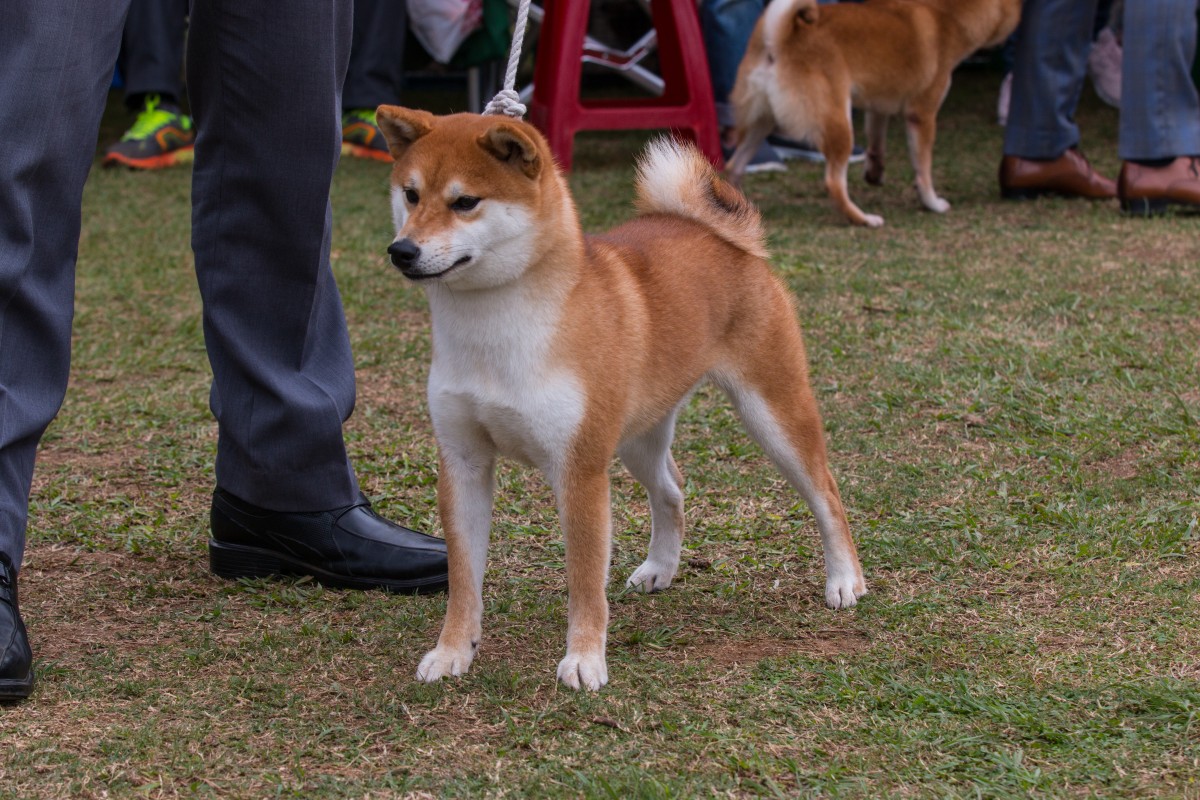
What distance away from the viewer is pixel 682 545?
2443 millimetres

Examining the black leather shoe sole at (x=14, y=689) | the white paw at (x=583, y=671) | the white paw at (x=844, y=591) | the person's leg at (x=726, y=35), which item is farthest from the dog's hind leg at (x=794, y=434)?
the person's leg at (x=726, y=35)

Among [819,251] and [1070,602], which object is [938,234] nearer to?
[819,251]

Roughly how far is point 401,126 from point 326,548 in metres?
0.78

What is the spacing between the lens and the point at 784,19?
4934 millimetres

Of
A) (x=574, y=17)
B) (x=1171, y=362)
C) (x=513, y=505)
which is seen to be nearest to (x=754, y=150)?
(x=574, y=17)

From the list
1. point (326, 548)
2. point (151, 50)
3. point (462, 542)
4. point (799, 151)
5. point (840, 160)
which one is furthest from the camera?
point (799, 151)

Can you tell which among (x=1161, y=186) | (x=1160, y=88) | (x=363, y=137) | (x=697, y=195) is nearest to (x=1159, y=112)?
(x=1160, y=88)

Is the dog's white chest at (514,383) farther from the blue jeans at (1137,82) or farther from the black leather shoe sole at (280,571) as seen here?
the blue jeans at (1137,82)

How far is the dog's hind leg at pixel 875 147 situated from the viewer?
568cm

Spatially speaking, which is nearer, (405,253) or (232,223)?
(405,253)

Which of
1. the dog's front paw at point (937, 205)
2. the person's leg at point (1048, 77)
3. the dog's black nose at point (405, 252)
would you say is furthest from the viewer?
the person's leg at point (1048, 77)

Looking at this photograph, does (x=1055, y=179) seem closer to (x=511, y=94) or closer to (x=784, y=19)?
(x=784, y=19)

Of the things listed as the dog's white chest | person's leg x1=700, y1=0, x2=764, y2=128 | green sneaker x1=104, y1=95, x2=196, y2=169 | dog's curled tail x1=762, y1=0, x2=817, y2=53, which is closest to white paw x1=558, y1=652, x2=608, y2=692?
the dog's white chest

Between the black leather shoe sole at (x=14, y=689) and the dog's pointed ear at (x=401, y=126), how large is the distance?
35.5 inches
